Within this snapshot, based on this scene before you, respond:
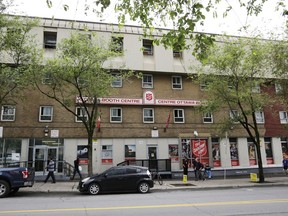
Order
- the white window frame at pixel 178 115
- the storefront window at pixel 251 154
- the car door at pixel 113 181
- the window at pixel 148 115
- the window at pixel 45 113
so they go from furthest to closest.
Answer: the storefront window at pixel 251 154
the white window frame at pixel 178 115
the window at pixel 148 115
the window at pixel 45 113
the car door at pixel 113 181

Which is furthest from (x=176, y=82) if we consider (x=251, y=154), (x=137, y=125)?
(x=251, y=154)

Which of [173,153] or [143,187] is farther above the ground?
[173,153]

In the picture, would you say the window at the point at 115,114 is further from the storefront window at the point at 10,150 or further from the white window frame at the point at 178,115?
the storefront window at the point at 10,150

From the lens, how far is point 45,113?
23000 millimetres

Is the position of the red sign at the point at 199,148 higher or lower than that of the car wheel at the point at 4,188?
higher

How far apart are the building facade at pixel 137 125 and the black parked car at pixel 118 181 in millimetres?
8503

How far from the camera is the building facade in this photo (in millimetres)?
22391

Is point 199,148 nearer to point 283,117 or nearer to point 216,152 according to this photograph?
point 216,152

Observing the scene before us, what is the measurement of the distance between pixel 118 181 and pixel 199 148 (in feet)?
42.4

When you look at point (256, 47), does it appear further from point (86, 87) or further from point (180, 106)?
point (86, 87)

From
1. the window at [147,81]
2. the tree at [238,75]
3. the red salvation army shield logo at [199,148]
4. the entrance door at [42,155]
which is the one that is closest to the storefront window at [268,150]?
the red salvation army shield logo at [199,148]

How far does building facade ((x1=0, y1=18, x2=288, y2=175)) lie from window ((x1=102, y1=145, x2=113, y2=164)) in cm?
8

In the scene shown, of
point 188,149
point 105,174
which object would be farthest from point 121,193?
point 188,149

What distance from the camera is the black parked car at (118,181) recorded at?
13836mm
